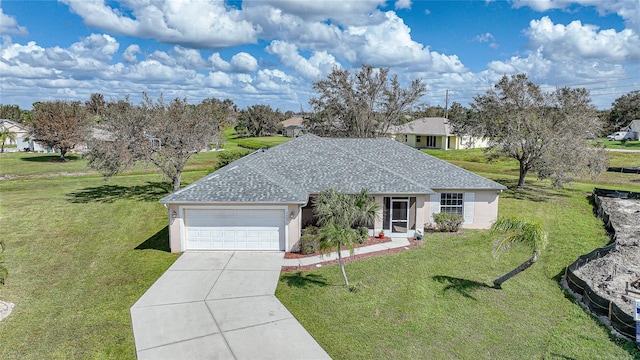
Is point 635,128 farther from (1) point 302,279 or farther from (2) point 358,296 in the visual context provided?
(1) point 302,279

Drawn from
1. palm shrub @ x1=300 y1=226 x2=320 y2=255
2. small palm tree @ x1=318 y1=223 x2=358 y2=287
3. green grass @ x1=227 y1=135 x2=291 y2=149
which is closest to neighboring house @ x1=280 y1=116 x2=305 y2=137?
green grass @ x1=227 y1=135 x2=291 y2=149

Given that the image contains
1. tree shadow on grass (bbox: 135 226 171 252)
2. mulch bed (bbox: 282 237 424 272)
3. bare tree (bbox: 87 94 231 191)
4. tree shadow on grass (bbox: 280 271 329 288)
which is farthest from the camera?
bare tree (bbox: 87 94 231 191)

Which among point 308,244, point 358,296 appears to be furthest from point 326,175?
point 358,296

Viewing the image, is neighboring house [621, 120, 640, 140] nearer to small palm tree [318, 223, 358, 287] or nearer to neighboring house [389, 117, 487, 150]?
neighboring house [389, 117, 487, 150]

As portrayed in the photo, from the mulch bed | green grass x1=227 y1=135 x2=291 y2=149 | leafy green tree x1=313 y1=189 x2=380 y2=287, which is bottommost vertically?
the mulch bed

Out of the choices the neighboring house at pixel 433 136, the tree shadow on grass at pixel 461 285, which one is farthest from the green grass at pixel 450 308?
the neighboring house at pixel 433 136

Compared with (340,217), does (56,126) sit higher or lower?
higher

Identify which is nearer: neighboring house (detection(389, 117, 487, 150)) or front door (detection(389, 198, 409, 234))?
front door (detection(389, 198, 409, 234))
